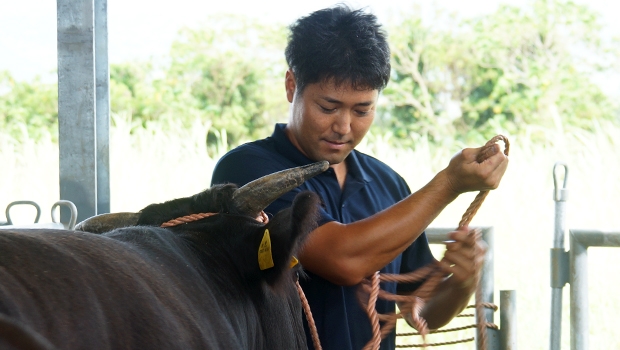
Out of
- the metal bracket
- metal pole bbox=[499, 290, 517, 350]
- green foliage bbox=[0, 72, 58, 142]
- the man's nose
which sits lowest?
metal pole bbox=[499, 290, 517, 350]

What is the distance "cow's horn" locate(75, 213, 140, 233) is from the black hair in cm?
79

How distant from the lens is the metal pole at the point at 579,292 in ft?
7.66

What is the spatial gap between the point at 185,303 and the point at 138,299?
5.1 inches

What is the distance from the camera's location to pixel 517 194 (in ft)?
18.8

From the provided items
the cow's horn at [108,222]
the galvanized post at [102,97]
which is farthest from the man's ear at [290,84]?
the galvanized post at [102,97]

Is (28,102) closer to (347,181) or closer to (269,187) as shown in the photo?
(347,181)

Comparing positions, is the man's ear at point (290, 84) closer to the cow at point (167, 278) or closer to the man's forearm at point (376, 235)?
the man's forearm at point (376, 235)

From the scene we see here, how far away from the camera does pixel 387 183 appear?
85.4 inches

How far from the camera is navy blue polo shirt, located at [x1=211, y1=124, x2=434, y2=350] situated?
181 cm

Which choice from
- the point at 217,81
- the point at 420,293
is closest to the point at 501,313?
the point at 420,293

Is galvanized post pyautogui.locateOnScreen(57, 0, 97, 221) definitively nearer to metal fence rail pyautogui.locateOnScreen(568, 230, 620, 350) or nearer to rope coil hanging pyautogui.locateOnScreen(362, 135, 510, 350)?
rope coil hanging pyautogui.locateOnScreen(362, 135, 510, 350)

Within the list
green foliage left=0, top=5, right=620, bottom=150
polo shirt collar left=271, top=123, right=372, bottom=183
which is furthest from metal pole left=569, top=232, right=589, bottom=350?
green foliage left=0, top=5, right=620, bottom=150

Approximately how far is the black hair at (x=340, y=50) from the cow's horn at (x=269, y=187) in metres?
0.61

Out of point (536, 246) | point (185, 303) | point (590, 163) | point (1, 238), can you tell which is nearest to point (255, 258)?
point (185, 303)
